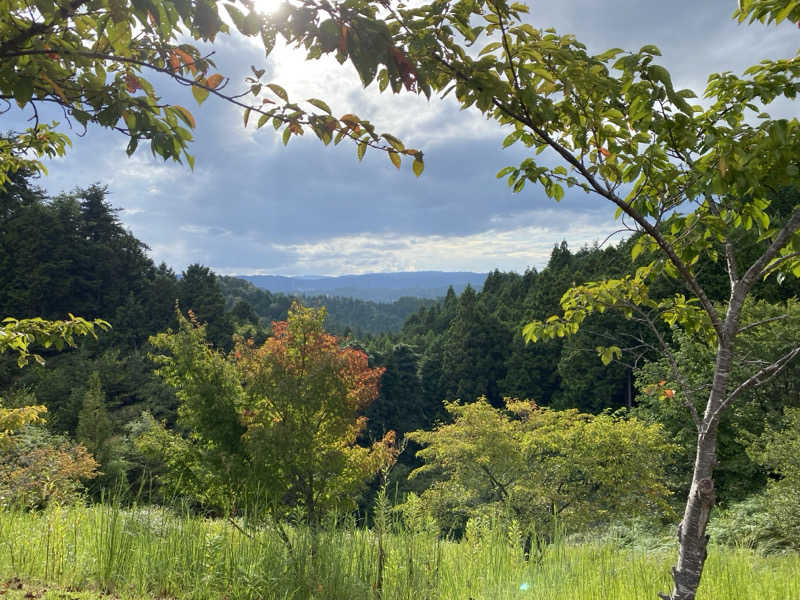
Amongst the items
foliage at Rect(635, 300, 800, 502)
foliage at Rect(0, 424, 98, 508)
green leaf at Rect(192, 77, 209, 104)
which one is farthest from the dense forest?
green leaf at Rect(192, 77, 209, 104)

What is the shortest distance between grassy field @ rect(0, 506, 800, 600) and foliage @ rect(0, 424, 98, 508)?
2.66ft

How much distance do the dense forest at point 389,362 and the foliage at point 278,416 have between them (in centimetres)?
479

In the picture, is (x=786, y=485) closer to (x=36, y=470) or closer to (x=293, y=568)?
(x=293, y=568)

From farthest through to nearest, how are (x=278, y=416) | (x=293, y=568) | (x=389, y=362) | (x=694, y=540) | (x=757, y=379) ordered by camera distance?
(x=389, y=362) < (x=278, y=416) < (x=293, y=568) < (x=757, y=379) < (x=694, y=540)

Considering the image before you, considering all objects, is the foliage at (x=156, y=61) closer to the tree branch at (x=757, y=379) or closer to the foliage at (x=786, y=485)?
the tree branch at (x=757, y=379)

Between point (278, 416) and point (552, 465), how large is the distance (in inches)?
318

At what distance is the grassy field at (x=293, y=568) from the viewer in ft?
10.5

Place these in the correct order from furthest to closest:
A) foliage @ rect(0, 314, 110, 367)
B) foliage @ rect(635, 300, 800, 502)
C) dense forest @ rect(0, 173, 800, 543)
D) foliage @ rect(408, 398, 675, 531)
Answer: dense forest @ rect(0, 173, 800, 543) → foliage @ rect(635, 300, 800, 502) → foliage @ rect(408, 398, 675, 531) → foliage @ rect(0, 314, 110, 367)

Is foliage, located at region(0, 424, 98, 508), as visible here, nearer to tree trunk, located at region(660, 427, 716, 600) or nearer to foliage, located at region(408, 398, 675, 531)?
tree trunk, located at region(660, 427, 716, 600)

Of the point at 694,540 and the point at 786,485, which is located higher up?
the point at 694,540

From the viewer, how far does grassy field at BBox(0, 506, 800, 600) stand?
10.5 feet

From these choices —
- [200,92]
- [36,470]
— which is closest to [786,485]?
[200,92]

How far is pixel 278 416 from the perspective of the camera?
33.4 feet

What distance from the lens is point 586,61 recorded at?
84.2 inches
